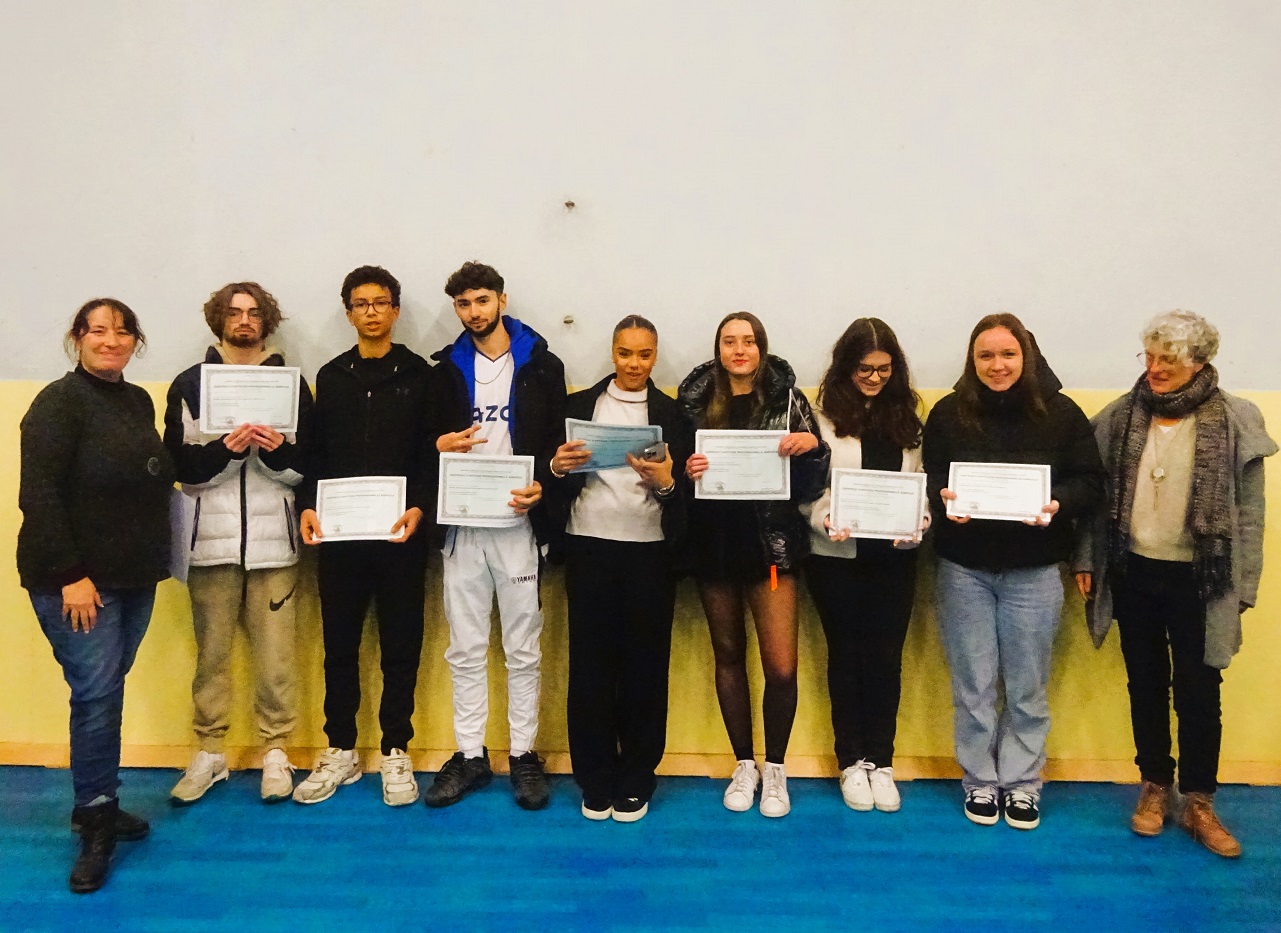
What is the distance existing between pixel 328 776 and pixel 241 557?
91 cm

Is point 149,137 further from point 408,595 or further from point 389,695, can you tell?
point 389,695

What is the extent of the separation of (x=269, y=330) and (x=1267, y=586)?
4187mm

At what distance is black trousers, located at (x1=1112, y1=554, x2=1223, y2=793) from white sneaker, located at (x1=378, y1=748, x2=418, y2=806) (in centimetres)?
272

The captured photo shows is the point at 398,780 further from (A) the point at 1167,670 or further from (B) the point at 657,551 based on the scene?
(A) the point at 1167,670

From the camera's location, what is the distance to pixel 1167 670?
8.74 feet

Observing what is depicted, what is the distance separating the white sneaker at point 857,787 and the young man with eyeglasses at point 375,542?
1663 millimetres

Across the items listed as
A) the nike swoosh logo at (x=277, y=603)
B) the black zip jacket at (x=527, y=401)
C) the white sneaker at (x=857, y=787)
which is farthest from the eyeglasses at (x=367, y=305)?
the white sneaker at (x=857, y=787)

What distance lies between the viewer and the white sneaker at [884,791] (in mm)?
2771

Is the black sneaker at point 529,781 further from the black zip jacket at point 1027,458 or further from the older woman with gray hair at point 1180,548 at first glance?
the older woman with gray hair at point 1180,548

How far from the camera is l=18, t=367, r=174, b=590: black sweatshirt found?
2225 millimetres

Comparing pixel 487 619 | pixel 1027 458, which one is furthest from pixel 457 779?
pixel 1027 458

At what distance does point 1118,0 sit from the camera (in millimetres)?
3010

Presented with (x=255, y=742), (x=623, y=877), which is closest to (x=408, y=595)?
(x=255, y=742)

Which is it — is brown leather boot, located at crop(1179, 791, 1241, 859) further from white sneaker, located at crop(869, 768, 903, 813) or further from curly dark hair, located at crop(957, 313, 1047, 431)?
curly dark hair, located at crop(957, 313, 1047, 431)
